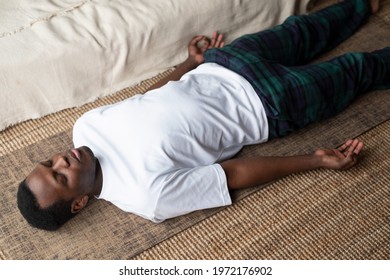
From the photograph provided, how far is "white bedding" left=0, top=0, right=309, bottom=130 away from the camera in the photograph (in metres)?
1.45

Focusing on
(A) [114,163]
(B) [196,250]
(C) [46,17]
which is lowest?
(B) [196,250]

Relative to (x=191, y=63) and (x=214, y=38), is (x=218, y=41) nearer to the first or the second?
(x=214, y=38)

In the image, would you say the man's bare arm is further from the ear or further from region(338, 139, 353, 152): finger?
the ear

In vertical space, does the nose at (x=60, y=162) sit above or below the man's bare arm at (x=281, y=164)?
above

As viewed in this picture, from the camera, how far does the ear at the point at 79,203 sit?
1.22 metres

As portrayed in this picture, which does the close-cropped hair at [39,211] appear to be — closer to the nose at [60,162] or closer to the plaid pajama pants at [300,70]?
the nose at [60,162]

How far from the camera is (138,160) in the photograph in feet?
3.98

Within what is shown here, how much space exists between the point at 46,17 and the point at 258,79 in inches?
26.6


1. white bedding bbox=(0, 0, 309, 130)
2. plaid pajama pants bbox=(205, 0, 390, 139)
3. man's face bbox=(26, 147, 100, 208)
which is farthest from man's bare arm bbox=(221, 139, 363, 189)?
white bedding bbox=(0, 0, 309, 130)

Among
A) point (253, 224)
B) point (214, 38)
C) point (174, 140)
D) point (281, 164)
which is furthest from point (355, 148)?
point (214, 38)

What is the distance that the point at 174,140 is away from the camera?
1248 mm

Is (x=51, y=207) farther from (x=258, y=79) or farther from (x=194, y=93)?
(x=258, y=79)

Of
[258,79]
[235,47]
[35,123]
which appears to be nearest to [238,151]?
[258,79]

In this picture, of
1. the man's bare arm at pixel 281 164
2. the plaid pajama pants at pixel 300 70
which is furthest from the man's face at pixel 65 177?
the plaid pajama pants at pixel 300 70
